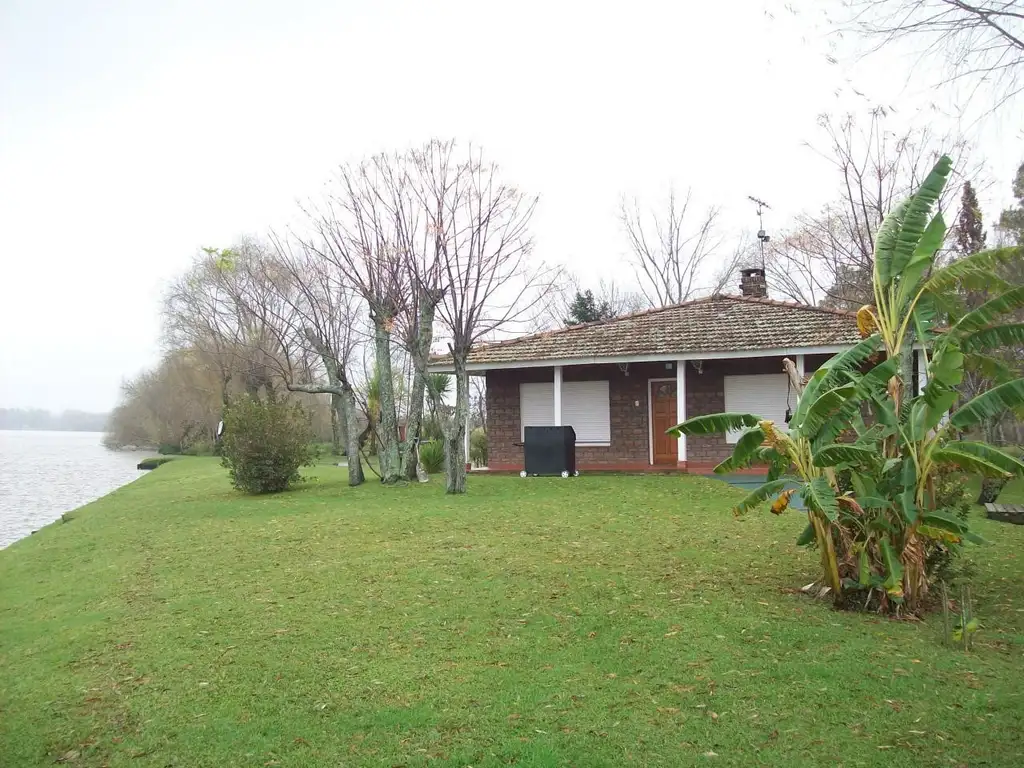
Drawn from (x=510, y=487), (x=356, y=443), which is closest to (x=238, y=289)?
(x=356, y=443)

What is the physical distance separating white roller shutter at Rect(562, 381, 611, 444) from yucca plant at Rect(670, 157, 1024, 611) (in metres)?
13.8

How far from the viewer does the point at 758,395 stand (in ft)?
66.5

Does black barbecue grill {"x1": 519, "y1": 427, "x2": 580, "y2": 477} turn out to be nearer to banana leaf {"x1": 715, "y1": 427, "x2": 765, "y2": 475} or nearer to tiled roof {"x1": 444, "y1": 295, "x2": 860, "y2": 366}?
tiled roof {"x1": 444, "y1": 295, "x2": 860, "y2": 366}

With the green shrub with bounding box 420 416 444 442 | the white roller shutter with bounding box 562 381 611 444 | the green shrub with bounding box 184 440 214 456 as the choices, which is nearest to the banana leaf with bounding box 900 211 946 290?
the white roller shutter with bounding box 562 381 611 444

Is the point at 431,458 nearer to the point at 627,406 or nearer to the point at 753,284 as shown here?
the point at 627,406

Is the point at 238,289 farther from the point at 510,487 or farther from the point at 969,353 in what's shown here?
the point at 969,353

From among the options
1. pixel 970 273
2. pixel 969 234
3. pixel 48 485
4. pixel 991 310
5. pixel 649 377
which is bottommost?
pixel 48 485

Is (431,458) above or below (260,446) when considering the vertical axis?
below

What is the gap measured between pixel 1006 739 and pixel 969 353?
3.72 metres

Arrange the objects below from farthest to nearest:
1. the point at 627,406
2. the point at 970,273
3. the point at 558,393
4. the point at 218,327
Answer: the point at 218,327 < the point at 627,406 < the point at 558,393 < the point at 970,273

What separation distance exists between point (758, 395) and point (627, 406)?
10.9 ft

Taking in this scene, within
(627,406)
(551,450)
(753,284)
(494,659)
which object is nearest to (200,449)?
(627,406)

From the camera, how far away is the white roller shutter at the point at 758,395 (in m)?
20.1

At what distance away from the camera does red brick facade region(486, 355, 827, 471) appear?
2031cm
